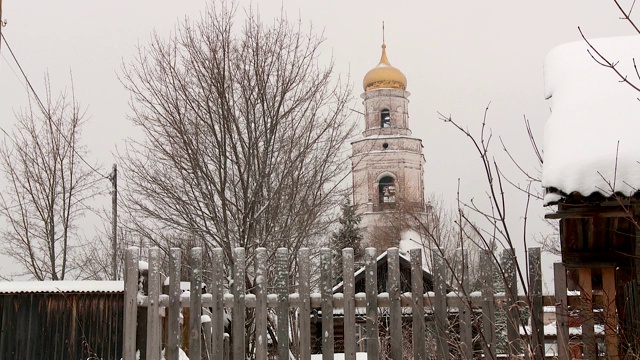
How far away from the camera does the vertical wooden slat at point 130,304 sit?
17.6 feet

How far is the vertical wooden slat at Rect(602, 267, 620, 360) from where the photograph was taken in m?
4.35

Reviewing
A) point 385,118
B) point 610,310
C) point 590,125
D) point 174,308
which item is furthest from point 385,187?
point 590,125

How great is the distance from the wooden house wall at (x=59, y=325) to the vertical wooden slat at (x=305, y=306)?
7415 mm

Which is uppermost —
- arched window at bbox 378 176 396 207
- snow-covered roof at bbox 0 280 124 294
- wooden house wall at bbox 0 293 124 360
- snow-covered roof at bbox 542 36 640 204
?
arched window at bbox 378 176 396 207

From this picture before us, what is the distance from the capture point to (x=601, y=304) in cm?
465

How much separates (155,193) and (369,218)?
34929mm

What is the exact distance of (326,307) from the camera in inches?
204

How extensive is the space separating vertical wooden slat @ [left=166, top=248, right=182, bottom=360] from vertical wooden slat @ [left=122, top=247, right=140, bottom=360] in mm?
289

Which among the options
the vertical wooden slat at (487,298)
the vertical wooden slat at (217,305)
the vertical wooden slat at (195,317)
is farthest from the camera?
the vertical wooden slat at (195,317)

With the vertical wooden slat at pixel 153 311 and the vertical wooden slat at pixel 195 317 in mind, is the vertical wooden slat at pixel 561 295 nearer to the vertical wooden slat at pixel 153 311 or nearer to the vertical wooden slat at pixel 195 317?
the vertical wooden slat at pixel 195 317

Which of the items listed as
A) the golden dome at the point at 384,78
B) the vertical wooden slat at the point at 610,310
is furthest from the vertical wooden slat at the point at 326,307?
the golden dome at the point at 384,78

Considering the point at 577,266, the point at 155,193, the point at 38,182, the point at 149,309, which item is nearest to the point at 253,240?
the point at 155,193

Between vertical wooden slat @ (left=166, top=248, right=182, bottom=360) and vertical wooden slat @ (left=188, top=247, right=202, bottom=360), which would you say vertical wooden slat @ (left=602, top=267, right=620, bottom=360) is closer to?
vertical wooden slat @ (left=188, top=247, right=202, bottom=360)

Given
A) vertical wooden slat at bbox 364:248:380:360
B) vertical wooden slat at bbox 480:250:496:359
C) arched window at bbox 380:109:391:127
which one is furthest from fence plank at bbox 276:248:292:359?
arched window at bbox 380:109:391:127
